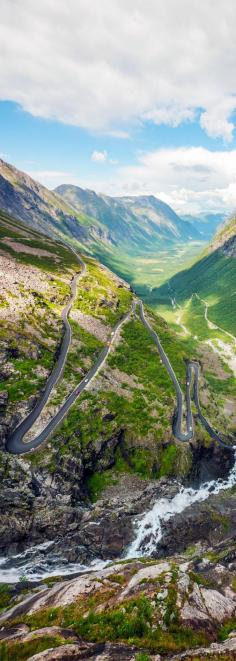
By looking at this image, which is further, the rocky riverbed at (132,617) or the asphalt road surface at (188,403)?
the asphalt road surface at (188,403)

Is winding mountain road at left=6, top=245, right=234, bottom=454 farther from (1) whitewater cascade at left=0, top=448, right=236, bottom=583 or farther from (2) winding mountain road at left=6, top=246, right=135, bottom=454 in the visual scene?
(1) whitewater cascade at left=0, top=448, right=236, bottom=583

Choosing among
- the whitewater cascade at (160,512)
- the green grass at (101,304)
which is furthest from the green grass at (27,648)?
the green grass at (101,304)

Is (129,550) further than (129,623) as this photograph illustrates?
Yes

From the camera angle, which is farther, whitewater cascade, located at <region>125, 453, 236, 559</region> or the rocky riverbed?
whitewater cascade, located at <region>125, 453, 236, 559</region>

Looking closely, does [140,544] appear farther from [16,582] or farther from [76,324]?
[76,324]


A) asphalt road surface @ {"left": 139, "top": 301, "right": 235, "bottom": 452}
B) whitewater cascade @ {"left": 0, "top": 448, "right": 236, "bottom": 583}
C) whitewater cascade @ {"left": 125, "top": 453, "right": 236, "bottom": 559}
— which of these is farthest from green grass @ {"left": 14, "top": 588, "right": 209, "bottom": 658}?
asphalt road surface @ {"left": 139, "top": 301, "right": 235, "bottom": 452}

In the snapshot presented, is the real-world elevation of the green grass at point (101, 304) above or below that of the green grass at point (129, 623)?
above

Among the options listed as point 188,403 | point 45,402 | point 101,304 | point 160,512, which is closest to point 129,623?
point 160,512

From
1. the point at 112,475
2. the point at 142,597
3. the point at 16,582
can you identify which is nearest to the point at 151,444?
the point at 112,475

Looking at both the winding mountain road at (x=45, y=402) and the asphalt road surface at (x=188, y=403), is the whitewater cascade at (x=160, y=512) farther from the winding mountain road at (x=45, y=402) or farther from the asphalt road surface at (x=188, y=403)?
the winding mountain road at (x=45, y=402)

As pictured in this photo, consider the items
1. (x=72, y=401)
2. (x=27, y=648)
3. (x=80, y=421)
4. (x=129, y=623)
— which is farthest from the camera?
(x=72, y=401)

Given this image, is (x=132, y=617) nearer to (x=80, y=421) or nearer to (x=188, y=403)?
(x=80, y=421)
